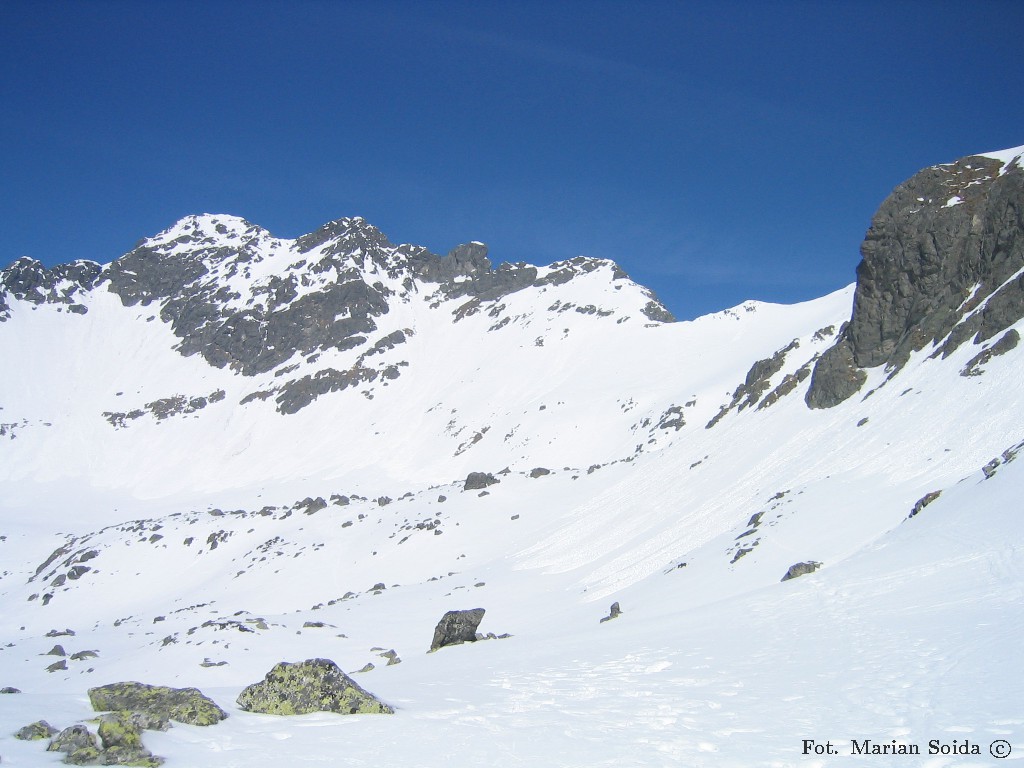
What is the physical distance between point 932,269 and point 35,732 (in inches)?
1715

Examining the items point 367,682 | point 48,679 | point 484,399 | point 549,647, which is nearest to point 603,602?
point 549,647

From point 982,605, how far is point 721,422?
118 feet

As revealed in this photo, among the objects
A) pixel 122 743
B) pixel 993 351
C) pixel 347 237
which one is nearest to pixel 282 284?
pixel 347 237

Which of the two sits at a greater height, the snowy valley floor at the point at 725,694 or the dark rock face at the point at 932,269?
the dark rock face at the point at 932,269

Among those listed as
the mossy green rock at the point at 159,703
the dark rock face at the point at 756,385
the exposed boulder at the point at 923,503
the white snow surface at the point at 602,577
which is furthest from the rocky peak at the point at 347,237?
the mossy green rock at the point at 159,703

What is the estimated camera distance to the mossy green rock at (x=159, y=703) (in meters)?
7.71

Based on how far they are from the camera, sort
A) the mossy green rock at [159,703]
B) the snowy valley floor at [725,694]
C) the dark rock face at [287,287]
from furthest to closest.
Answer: the dark rock face at [287,287] → the mossy green rock at [159,703] → the snowy valley floor at [725,694]

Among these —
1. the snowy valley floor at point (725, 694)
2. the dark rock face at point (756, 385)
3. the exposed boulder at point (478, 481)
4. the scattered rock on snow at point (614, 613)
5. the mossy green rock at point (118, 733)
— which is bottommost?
the scattered rock on snow at point (614, 613)

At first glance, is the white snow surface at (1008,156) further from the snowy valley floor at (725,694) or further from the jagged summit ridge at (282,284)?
the jagged summit ridge at (282,284)

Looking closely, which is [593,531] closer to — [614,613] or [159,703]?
[614,613]

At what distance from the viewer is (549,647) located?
594 inches

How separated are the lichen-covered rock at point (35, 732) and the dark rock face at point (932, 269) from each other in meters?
37.1

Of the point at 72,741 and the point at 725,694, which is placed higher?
the point at 72,741

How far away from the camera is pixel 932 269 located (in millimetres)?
38125
